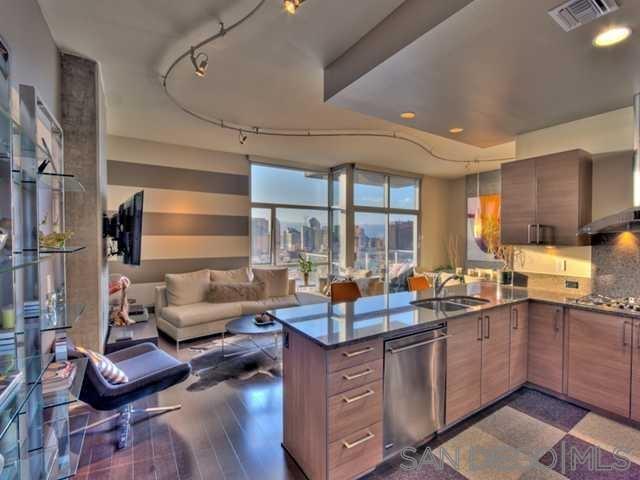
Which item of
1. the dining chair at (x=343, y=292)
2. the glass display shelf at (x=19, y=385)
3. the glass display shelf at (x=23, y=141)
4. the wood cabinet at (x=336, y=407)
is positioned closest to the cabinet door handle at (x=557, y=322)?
the dining chair at (x=343, y=292)

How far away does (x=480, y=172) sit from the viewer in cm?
757

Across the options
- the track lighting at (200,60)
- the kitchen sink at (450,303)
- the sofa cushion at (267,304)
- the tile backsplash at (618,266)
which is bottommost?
the sofa cushion at (267,304)

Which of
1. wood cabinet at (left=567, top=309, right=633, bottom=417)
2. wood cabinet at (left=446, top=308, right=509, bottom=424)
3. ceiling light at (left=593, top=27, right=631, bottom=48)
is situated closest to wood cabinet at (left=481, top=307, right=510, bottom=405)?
wood cabinet at (left=446, top=308, right=509, bottom=424)

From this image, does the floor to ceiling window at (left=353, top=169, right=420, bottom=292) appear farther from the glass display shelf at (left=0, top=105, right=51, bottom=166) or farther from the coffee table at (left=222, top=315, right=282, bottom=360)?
the glass display shelf at (left=0, top=105, right=51, bottom=166)

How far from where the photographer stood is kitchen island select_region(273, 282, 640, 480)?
180 cm

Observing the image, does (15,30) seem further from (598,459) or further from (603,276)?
(603,276)

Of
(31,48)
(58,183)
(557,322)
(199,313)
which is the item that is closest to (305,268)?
(199,313)

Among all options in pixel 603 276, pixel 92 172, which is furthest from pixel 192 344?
pixel 603 276

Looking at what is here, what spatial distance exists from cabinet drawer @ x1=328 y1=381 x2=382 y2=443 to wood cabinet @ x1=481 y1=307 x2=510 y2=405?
1192 millimetres

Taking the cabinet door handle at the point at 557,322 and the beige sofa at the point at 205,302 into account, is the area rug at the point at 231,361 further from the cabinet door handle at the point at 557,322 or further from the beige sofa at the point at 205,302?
the cabinet door handle at the point at 557,322

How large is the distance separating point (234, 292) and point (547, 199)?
4121 mm

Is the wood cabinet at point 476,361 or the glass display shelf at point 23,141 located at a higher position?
the glass display shelf at point 23,141

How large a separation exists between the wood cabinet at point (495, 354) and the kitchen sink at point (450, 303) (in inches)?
6.5

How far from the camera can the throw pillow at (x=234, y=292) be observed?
188 inches
